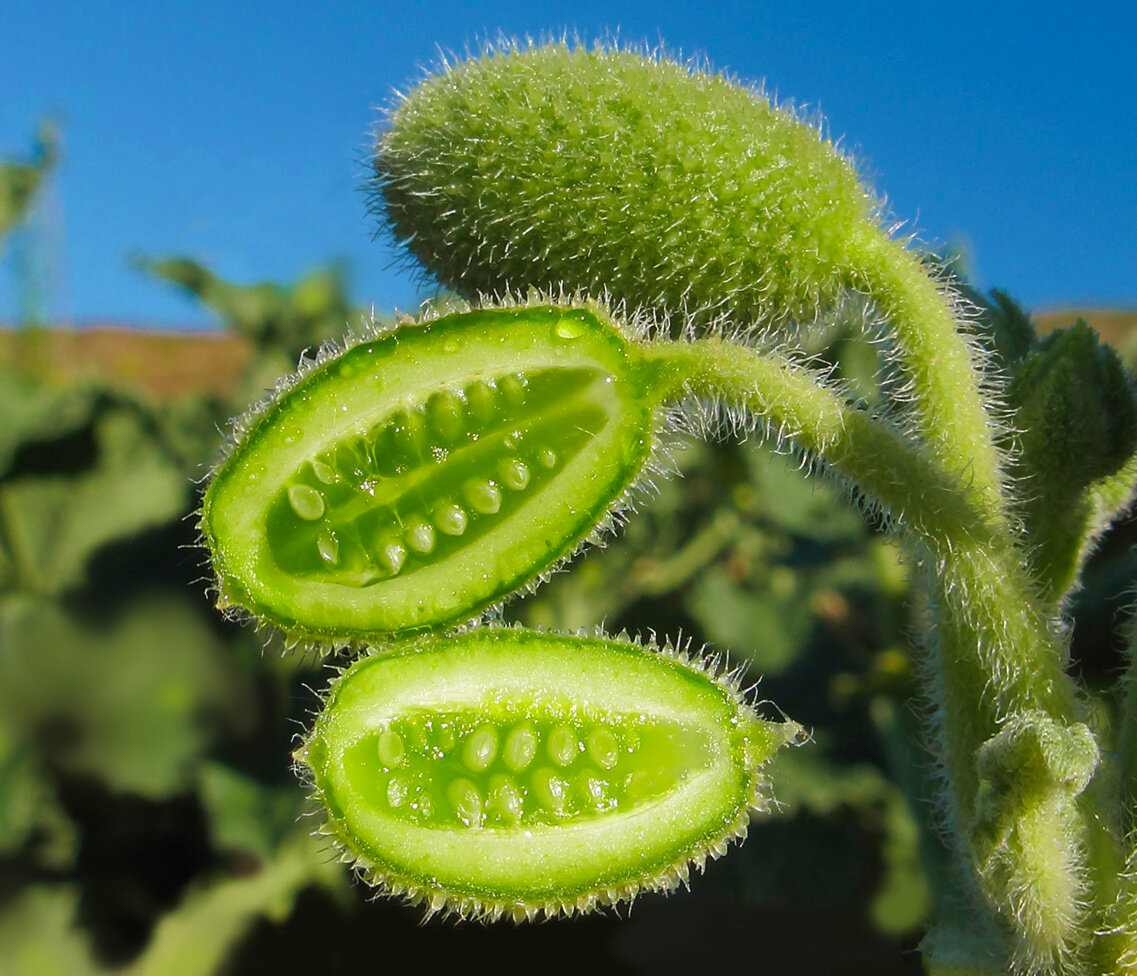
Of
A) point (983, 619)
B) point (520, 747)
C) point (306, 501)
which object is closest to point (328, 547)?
point (306, 501)

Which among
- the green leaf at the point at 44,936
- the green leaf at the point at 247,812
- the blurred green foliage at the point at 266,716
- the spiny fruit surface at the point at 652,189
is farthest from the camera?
the green leaf at the point at 44,936

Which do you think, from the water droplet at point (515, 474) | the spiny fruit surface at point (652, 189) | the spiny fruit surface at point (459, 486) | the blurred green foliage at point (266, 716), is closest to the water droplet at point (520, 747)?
the spiny fruit surface at point (459, 486)

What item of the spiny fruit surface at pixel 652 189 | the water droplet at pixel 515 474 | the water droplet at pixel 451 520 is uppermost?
the spiny fruit surface at pixel 652 189

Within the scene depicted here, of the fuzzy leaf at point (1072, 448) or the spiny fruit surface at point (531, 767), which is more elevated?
the fuzzy leaf at point (1072, 448)

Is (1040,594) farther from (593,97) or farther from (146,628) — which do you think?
(146,628)

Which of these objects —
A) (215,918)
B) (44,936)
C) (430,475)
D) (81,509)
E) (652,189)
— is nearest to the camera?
(430,475)

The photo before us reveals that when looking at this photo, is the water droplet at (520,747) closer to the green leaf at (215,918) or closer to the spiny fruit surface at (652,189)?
the spiny fruit surface at (652,189)

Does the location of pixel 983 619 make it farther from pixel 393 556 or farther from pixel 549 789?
pixel 393 556

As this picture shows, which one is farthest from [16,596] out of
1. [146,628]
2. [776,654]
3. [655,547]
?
[776,654]

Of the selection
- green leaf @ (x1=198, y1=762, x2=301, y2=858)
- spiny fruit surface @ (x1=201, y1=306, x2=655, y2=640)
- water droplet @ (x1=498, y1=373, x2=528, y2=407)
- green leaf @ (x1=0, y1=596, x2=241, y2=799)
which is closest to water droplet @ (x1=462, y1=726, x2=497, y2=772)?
spiny fruit surface @ (x1=201, y1=306, x2=655, y2=640)
